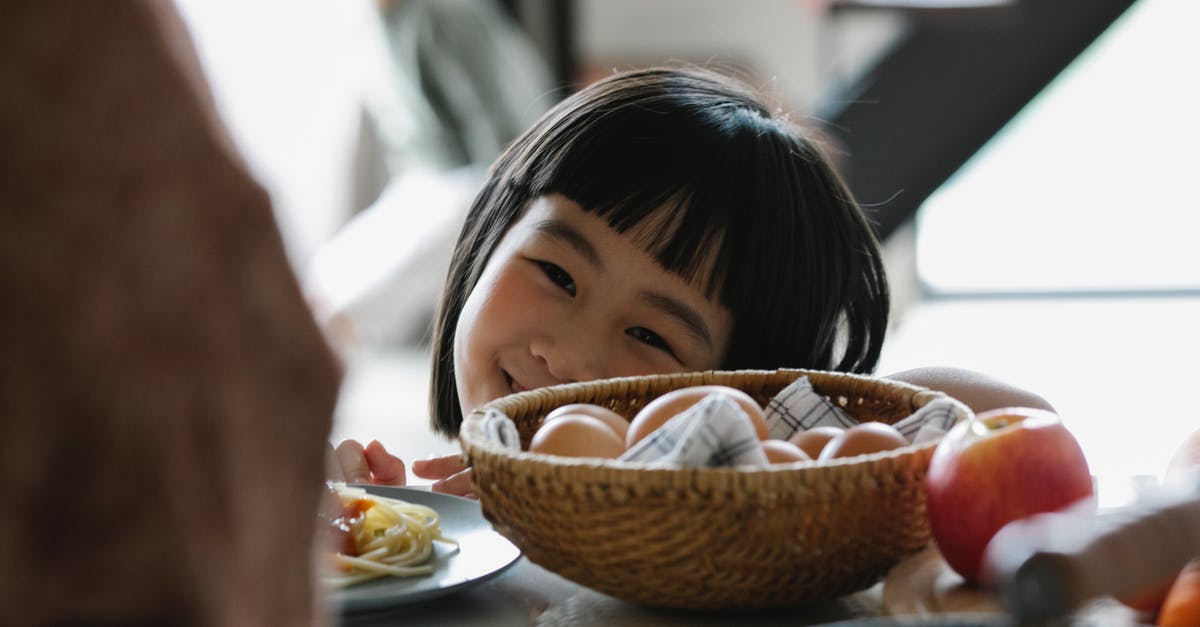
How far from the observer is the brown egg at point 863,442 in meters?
0.85

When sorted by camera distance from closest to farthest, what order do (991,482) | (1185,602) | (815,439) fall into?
(1185,602), (991,482), (815,439)

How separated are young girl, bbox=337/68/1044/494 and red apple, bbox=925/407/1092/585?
0.58 m

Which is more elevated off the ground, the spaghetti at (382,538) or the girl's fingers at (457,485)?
the girl's fingers at (457,485)

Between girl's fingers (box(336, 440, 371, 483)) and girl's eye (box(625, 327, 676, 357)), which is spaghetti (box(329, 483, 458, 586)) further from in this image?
girl's eye (box(625, 327, 676, 357))

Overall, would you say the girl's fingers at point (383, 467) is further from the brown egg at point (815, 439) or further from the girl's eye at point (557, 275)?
the brown egg at point (815, 439)

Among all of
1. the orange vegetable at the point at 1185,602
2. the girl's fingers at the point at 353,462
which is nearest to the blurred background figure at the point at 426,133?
the girl's fingers at the point at 353,462

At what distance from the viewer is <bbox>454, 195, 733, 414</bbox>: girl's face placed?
138 cm

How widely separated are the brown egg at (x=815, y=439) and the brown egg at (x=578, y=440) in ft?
0.41

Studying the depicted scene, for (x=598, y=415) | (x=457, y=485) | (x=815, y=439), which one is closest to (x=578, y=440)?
(x=598, y=415)

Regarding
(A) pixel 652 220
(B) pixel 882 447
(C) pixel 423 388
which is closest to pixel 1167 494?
(B) pixel 882 447

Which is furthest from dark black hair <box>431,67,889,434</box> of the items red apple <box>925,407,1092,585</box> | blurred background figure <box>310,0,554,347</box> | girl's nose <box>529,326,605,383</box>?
blurred background figure <box>310,0,554,347</box>

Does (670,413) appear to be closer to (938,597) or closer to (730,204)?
(938,597)

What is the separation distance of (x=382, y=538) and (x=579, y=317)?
501 mm

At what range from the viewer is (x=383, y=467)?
48.4 inches
